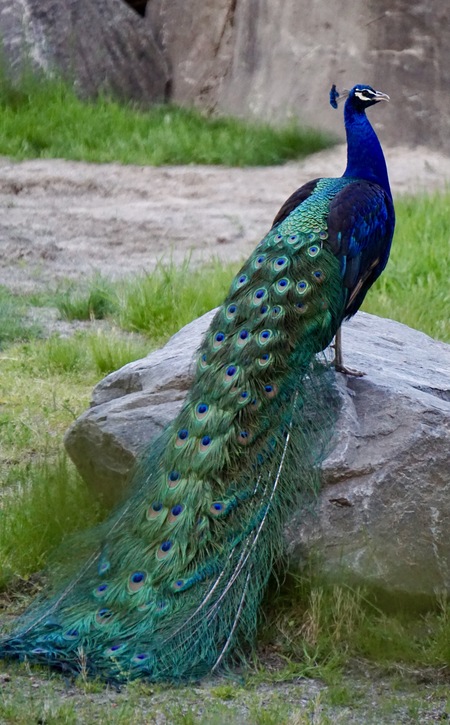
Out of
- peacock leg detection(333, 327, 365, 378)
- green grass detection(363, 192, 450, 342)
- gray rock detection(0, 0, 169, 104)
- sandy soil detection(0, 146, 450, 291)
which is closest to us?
peacock leg detection(333, 327, 365, 378)

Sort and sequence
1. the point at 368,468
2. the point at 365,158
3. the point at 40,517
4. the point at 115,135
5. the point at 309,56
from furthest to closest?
1. the point at 309,56
2. the point at 115,135
3. the point at 365,158
4. the point at 40,517
5. the point at 368,468

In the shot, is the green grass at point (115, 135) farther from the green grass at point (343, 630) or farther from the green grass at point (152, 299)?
the green grass at point (343, 630)

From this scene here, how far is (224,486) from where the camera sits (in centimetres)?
341

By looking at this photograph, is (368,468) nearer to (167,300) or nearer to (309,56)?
(167,300)

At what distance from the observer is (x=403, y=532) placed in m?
3.48

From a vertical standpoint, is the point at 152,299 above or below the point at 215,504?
below

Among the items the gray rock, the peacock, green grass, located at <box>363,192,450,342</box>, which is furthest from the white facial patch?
the gray rock

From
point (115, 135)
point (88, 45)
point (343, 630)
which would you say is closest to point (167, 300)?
point (343, 630)

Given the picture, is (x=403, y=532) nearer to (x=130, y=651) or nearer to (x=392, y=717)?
(x=392, y=717)

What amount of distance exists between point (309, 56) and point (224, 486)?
312 inches

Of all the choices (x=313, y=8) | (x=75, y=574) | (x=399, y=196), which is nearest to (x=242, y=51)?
(x=313, y=8)

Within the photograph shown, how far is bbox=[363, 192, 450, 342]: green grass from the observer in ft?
21.3

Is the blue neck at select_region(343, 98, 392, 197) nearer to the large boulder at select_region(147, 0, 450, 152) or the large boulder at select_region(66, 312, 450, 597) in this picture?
the large boulder at select_region(66, 312, 450, 597)

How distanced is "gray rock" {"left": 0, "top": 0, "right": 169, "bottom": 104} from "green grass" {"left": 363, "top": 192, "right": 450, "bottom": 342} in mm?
4045
